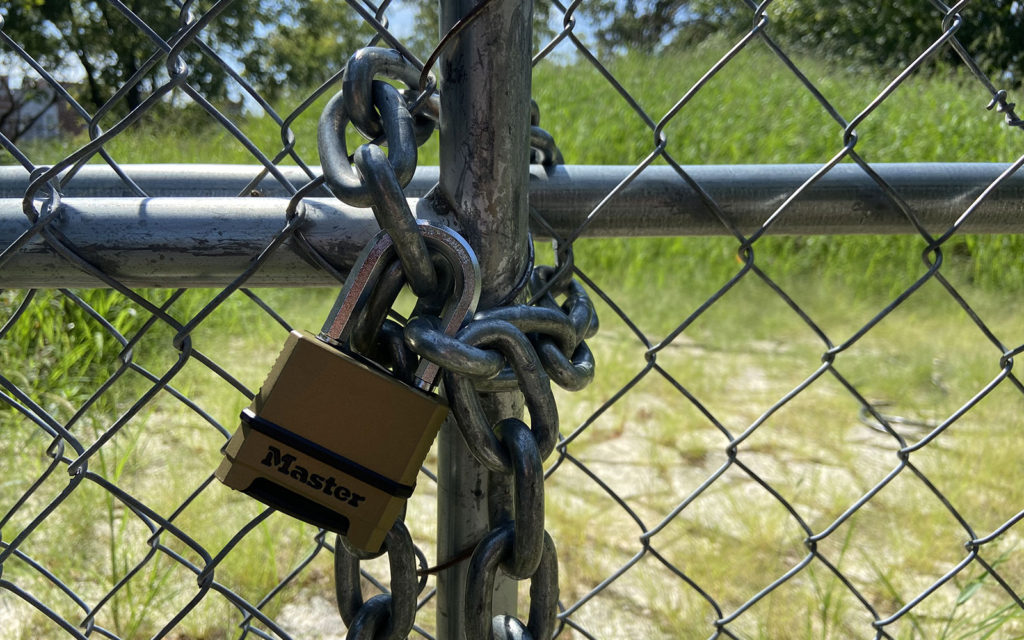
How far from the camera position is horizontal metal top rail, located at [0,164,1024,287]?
2.06 ft

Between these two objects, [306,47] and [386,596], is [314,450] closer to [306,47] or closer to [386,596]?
[386,596]

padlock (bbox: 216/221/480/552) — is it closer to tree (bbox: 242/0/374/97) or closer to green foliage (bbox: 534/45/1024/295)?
green foliage (bbox: 534/45/1024/295)

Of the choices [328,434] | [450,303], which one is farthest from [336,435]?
[450,303]

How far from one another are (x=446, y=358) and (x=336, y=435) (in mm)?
87

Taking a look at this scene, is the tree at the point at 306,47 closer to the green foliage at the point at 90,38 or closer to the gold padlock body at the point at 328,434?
the green foliage at the point at 90,38

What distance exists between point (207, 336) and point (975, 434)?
2753 mm

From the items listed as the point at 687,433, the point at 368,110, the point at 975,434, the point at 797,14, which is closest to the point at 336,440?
the point at 368,110

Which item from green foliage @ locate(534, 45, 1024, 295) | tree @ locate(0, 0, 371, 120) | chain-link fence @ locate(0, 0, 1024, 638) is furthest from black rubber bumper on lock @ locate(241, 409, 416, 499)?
green foliage @ locate(534, 45, 1024, 295)

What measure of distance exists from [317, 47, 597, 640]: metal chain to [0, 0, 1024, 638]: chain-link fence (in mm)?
43

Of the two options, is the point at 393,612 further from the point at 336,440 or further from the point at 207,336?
the point at 207,336

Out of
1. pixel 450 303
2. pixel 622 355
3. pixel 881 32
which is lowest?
pixel 450 303

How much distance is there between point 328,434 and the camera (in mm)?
489

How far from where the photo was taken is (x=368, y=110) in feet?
1.73

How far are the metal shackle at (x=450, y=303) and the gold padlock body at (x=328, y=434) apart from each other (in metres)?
0.02
